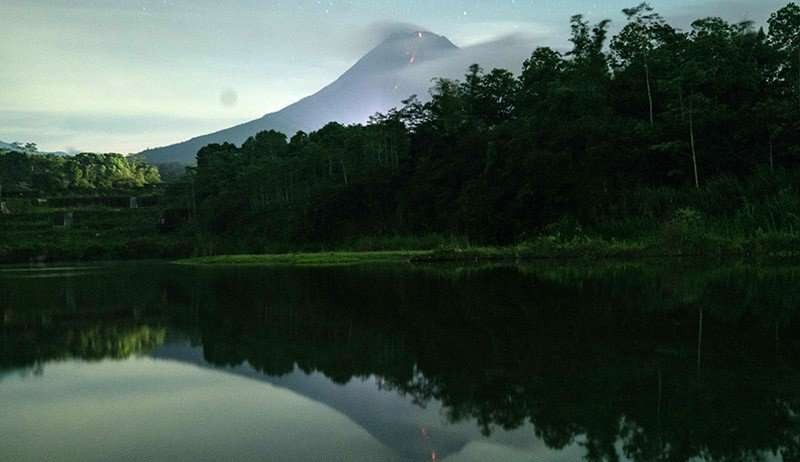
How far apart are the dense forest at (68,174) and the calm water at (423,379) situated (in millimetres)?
A: 74147

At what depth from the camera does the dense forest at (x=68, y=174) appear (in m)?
79.2

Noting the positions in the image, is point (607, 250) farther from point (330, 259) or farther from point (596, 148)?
point (330, 259)

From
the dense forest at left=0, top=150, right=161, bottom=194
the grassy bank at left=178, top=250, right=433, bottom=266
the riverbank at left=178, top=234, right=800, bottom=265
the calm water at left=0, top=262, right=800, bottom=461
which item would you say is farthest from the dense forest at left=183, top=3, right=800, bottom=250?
the dense forest at left=0, top=150, right=161, bottom=194

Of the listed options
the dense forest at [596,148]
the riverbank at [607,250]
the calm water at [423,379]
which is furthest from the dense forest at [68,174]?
the calm water at [423,379]

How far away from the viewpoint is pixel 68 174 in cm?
8469

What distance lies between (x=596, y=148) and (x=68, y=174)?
238 feet

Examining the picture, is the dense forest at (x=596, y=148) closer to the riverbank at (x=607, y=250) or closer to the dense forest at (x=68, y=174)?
the riverbank at (x=607, y=250)

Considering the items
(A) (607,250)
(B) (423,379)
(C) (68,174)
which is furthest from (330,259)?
(C) (68,174)

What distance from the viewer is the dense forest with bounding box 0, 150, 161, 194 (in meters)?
79.2

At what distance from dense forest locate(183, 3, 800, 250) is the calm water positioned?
16094mm

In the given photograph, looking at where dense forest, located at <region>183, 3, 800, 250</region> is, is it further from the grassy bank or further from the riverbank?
the grassy bank

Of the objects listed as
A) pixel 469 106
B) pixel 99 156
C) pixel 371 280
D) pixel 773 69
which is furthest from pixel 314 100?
pixel 371 280

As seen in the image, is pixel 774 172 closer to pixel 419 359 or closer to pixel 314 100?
pixel 419 359

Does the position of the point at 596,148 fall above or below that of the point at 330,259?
above
